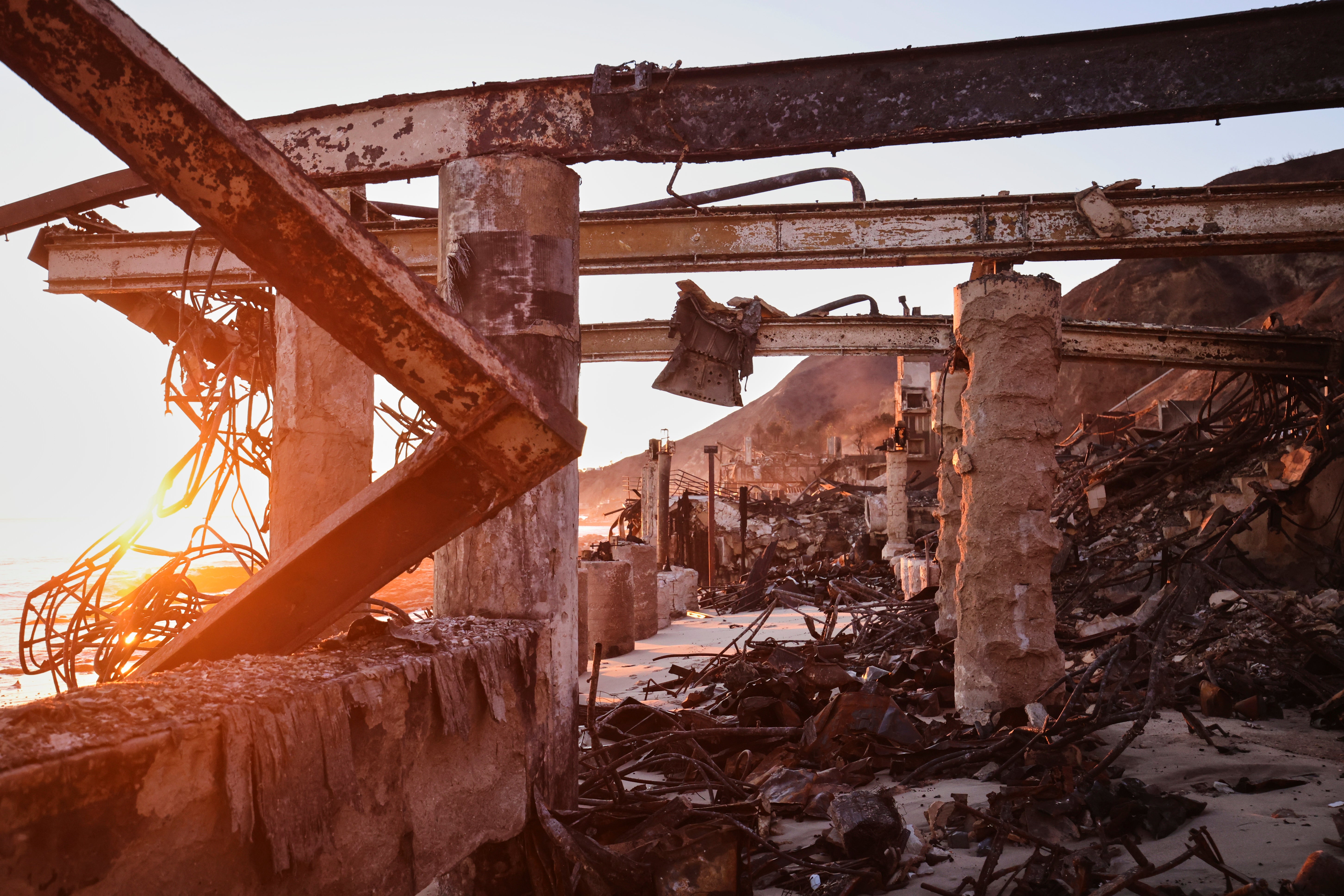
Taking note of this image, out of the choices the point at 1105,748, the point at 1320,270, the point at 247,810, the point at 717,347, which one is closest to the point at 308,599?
the point at 247,810

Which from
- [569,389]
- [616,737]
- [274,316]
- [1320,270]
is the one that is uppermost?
[1320,270]

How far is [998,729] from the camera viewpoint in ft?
16.8

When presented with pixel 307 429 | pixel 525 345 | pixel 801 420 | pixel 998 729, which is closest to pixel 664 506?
pixel 307 429

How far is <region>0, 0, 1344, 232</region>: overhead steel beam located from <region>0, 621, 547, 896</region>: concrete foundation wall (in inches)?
87.7

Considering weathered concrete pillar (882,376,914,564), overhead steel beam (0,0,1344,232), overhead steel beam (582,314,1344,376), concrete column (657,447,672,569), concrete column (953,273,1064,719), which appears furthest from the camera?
weathered concrete pillar (882,376,914,564)

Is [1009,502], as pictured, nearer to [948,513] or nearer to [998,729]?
[998,729]

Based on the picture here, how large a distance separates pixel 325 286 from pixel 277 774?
1157mm

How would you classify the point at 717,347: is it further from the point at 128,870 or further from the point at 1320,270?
the point at 1320,270

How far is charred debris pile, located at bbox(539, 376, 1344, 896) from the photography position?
3072 millimetres

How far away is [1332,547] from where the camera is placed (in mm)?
8148

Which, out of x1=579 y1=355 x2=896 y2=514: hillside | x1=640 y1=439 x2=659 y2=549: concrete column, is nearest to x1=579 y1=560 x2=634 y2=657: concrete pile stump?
x1=640 y1=439 x2=659 y2=549: concrete column

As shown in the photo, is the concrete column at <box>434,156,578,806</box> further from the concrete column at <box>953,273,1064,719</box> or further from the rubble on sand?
the rubble on sand

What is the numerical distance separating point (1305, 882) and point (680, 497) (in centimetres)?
2038

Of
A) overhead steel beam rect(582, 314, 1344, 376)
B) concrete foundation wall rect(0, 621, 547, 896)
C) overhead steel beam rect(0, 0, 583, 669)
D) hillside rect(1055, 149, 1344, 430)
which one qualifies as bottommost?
concrete foundation wall rect(0, 621, 547, 896)
